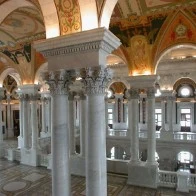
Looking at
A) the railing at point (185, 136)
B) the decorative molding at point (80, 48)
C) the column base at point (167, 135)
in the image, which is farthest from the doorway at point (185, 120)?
the decorative molding at point (80, 48)

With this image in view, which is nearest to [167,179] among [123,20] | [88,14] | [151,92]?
[151,92]

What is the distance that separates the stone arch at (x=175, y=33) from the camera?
7.88 metres

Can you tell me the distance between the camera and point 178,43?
29.1ft

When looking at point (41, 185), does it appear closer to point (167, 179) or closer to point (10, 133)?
point (167, 179)

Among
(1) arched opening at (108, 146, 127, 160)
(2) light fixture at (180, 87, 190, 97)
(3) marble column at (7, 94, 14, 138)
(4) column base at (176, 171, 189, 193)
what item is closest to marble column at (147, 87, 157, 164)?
(4) column base at (176, 171, 189, 193)

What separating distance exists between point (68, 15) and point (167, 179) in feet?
26.1

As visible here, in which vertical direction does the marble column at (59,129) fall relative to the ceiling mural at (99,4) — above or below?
below

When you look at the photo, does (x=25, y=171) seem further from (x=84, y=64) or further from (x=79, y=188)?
(x=84, y=64)

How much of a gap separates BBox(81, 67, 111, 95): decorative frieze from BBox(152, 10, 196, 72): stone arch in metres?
4.65

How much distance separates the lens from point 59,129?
5086 mm

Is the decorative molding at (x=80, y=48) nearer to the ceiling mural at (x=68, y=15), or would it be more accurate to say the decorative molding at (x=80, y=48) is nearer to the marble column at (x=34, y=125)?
the ceiling mural at (x=68, y=15)

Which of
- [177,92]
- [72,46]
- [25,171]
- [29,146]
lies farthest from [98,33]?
[177,92]

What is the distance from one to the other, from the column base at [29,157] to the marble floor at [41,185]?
50 cm

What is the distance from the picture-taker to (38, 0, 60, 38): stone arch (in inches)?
199
